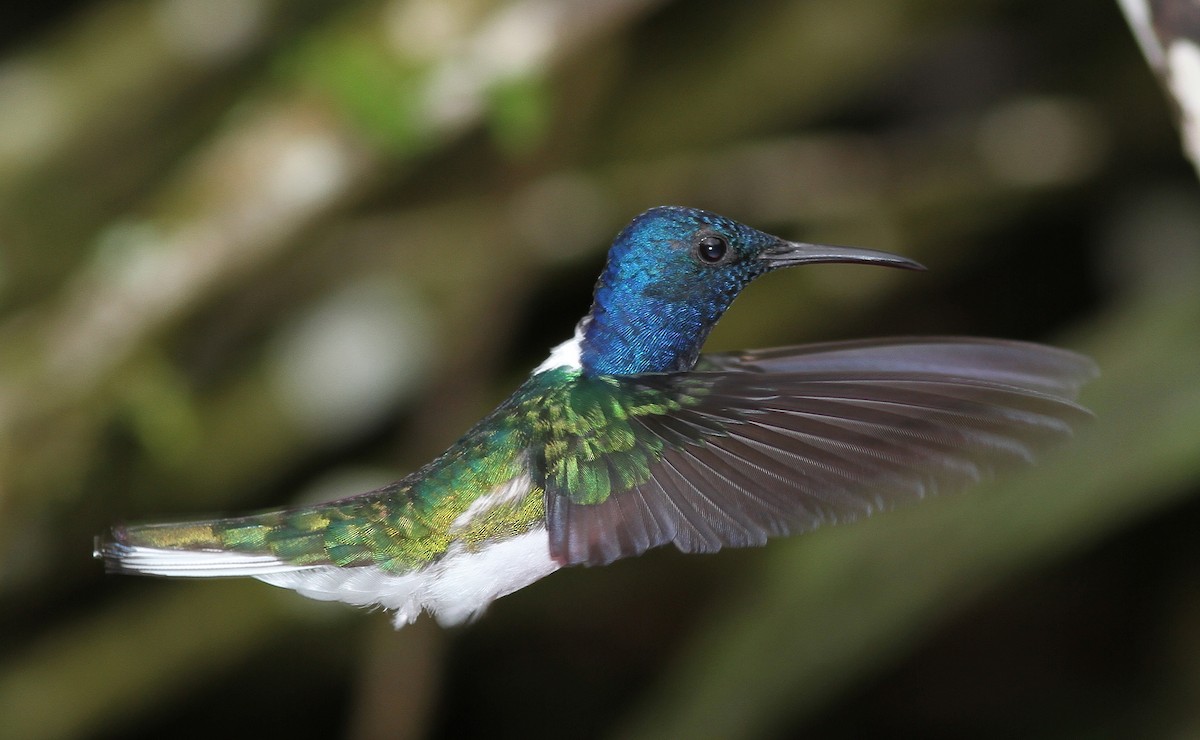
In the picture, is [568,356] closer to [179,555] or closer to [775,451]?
[775,451]

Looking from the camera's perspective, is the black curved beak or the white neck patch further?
the white neck patch

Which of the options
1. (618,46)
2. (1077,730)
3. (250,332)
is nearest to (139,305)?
(250,332)

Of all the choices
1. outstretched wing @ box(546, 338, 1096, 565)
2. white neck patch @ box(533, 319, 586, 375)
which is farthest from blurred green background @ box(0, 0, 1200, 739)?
outstretched wing @ box(546, 338, 1096, 565)

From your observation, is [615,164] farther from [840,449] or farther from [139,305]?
[840,449]

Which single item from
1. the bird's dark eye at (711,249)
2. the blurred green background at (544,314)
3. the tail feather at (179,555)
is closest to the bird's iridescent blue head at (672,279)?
the bird's dark eye at (711,249)

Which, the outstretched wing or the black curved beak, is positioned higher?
the black curved beak

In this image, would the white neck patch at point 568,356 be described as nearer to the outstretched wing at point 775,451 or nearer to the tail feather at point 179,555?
the outstretched wing at point 775,451

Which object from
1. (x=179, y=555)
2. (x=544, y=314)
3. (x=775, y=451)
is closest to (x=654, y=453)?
(x=775, y=451)

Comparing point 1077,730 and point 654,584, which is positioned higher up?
point 654,584

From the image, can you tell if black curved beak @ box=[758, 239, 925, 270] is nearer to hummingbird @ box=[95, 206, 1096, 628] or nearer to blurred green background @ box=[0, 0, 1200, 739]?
hummingbird @ box=[95, 206, 1096, 628]
